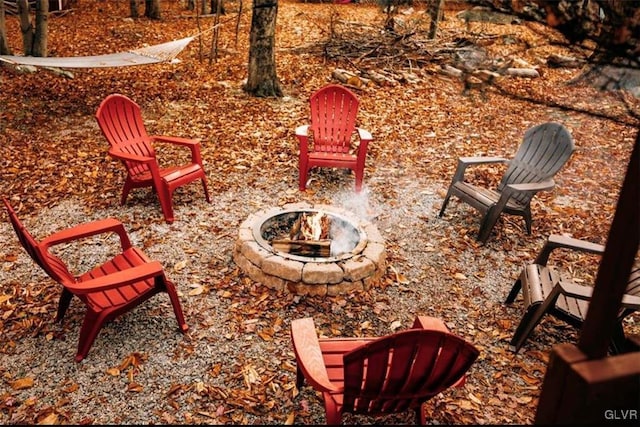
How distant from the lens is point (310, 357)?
2551 mm

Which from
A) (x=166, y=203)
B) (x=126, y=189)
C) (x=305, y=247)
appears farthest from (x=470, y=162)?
(x=126, y=189)

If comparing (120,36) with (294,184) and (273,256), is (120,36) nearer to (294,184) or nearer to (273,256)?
(294,184)

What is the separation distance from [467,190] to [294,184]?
2107 mm

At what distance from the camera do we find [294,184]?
5711 mm

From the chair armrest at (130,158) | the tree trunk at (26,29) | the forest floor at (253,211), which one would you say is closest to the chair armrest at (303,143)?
the forest floor at (253,211)

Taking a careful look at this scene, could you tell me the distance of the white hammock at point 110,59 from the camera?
6.21 meters

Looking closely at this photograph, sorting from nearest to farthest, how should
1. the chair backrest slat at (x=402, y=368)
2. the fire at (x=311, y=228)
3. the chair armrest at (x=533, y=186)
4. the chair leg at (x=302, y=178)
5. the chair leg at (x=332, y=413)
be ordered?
the chair backrest slat at (x=402, y=368)
the chair leg at (x=332, y=413)
the fire at (x=311, y=228)
the chair armrest at (x=533, y=186)
the chair leg at (x=302, y=178)

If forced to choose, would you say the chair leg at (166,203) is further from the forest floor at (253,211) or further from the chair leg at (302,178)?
the chair leg at (302,178)

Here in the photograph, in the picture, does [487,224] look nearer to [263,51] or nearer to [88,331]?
[88,331]

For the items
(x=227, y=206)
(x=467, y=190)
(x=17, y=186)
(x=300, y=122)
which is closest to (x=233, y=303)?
(x=227, y=206)

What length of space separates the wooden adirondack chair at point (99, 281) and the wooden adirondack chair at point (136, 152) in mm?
1189

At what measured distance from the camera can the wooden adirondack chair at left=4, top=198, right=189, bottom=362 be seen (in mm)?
2822

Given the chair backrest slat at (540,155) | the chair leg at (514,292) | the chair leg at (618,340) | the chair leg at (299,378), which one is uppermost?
the chair backrest slat at (540,155)

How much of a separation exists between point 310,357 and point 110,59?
6169mm
